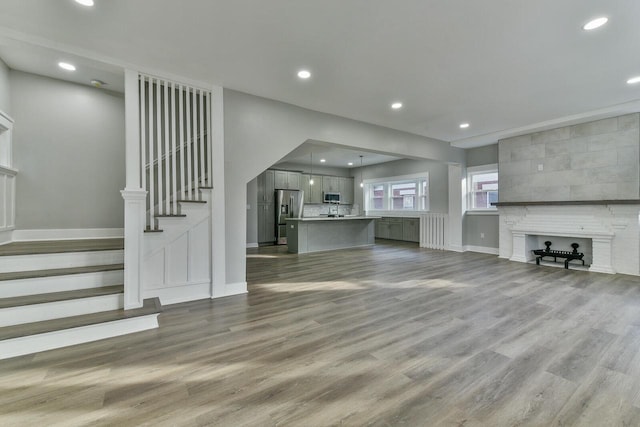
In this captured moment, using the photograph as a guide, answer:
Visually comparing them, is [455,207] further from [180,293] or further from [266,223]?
[180,293]

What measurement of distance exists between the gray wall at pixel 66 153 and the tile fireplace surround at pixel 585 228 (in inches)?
284

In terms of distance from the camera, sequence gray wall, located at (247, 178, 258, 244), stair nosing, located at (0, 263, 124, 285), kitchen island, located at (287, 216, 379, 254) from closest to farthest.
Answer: stair nosing, located at (0, 263, 124, 285)
kitchen island, located at (287, 216, 379, 254)
gray wall, located at (247, 178, 258, 244)

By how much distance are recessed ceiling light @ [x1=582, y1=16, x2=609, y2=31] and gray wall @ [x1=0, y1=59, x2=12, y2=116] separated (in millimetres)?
5901

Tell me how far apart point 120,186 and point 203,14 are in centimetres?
282

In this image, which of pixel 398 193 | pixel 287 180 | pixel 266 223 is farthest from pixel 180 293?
pixel 398 193

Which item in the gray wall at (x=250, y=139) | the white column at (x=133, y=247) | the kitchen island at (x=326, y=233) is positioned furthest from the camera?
the kitchen island at (x=326, y=233)

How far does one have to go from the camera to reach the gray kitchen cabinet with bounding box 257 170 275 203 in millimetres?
8484

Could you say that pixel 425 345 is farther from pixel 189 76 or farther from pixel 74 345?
pixel 189 76

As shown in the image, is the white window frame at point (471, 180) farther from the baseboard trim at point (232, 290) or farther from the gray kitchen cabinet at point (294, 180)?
the baseboard trim at point (232, 290)

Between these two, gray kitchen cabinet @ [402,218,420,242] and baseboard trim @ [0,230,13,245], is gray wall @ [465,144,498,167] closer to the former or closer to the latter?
gray kitchen cabinet @ [402,218,420,242]

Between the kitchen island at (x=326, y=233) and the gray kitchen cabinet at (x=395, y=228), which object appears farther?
the gray kitchen cabinet at (x=395, y=228)

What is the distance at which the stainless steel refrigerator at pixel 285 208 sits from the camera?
8750 millimetres

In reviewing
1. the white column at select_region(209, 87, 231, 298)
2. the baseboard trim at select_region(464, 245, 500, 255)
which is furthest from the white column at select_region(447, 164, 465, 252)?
the white column at select_region(209, 87, 231, 298)

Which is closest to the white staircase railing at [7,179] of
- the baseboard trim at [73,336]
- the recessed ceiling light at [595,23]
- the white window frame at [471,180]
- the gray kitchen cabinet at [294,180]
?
the baseboard trim at [73,336]
